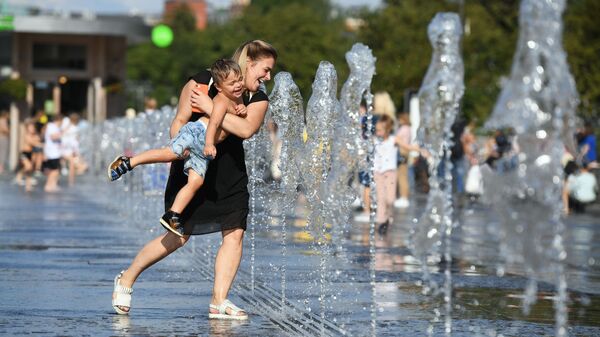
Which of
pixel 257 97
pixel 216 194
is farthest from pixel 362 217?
pixel 216 194

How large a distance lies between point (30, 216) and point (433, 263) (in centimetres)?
773

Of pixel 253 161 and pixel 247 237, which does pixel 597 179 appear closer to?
pixel 247 237

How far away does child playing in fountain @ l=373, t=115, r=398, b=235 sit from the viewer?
1697cm

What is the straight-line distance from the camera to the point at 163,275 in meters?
10.8

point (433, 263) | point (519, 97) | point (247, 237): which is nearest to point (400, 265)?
point (433, 263)

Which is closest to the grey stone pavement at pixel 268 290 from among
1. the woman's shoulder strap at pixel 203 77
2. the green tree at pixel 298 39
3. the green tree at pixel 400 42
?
the woman's shoulder strap at pixel 203 77

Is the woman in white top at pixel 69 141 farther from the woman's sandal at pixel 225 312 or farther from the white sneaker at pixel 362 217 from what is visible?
the woman's sandal at pixel 225 312

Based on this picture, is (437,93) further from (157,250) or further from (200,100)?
(157,250)

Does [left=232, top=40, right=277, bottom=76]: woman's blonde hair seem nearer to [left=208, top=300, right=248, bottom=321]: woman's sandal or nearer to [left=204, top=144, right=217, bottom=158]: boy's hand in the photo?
[left=204, top=144, right=217, bottom=158]: boy's hand

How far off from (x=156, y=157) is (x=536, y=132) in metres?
3.07

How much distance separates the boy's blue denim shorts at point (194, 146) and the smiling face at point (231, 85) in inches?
9.9

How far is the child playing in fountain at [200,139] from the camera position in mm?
8102

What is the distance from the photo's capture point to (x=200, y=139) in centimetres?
823

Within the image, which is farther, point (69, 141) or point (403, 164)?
point (69, 141)
